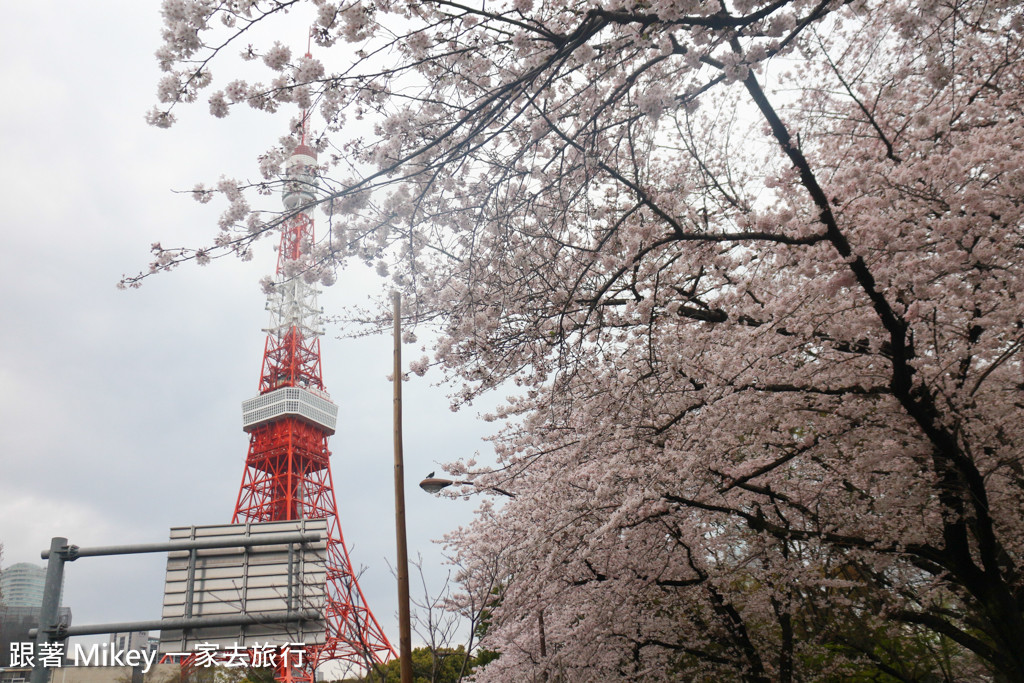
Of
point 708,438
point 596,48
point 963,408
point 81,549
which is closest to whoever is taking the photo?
point 596,48

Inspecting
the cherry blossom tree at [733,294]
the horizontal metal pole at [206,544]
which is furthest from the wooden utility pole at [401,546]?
the horizontal metal pole at [206,544]

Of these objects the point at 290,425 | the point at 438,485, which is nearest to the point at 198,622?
the point at 438,485

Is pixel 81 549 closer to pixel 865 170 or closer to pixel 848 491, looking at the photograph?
pixel 848 491

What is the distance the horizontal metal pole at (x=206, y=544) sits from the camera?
737cm

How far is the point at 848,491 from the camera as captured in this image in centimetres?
611

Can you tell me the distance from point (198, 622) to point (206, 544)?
842mm

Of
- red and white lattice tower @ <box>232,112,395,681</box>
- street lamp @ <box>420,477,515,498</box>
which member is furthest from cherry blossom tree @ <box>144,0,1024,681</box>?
red and white lattice tower @ <box>232,112,395,681</box>

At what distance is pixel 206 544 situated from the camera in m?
7.70

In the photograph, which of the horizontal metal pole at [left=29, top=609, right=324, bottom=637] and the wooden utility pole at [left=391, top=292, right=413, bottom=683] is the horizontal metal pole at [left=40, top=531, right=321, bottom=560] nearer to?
the horizontal metal pole at [left=29, top=609, right=324, bottom=637]

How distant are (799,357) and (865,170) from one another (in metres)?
1.86

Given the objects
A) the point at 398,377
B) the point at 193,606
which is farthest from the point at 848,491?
the point at 193,606

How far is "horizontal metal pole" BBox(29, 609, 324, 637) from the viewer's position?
6906 mm

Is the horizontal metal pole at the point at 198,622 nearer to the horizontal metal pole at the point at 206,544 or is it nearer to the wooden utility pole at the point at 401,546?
the horizontal metal pole at the point at 206,544

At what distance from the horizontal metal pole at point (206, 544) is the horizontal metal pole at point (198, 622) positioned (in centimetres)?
75
